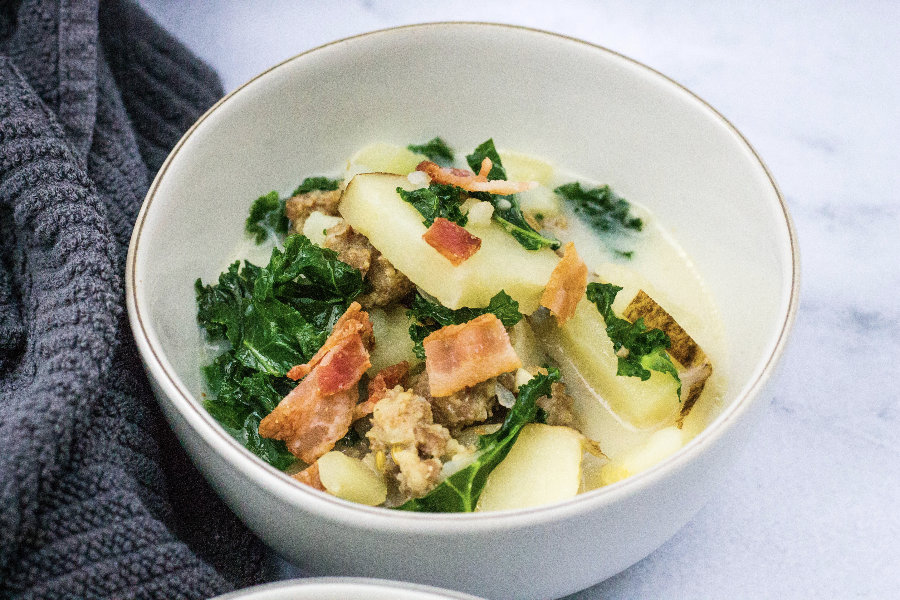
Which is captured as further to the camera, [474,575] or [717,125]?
[717,125]

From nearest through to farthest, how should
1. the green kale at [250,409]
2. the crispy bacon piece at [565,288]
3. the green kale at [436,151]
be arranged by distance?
the green kale at [250,409], the crispy bacon piece at [565,288], the green kale at [436,151]

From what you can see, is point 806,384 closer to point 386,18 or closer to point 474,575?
point 474,575

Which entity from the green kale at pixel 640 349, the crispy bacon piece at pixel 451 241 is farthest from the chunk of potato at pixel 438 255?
the green kale at pixel 640 349

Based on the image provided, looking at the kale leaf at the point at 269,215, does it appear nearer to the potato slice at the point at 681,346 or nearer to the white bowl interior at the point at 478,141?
the white bowl interior at the point at 478,141

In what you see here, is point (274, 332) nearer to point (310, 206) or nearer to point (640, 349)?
point (310, 206)

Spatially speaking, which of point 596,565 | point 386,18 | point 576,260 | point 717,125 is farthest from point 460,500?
point 386,18

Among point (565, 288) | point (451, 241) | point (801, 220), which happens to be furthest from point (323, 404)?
point (801, 220)
